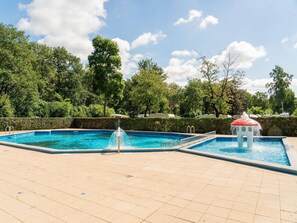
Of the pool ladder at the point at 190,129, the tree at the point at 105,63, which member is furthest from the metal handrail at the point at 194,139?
the tree at the point at 105,63

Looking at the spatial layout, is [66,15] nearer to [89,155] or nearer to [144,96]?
[89,155]

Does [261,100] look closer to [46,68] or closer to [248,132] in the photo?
[46,68]

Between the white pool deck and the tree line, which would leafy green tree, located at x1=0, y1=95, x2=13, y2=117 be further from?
the white pool deck

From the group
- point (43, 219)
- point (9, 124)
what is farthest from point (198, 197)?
point (9, 124)

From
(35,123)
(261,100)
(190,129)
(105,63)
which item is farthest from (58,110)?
(261,100)

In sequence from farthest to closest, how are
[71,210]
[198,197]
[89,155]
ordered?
[89,155], [198,197], [71,210]

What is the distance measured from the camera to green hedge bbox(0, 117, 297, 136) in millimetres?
17391

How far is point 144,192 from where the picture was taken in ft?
15.8

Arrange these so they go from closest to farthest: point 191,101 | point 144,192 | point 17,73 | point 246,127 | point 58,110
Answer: point 144,192
point 246,127
point 17,73
point 58,110
point 191,101

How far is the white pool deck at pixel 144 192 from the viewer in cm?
370

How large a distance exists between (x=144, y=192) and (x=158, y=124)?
17.2 metres

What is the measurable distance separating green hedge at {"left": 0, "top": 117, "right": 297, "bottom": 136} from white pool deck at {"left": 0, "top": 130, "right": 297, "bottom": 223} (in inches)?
478

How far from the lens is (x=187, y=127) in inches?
806

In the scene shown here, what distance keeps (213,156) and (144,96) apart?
17.4 meters
